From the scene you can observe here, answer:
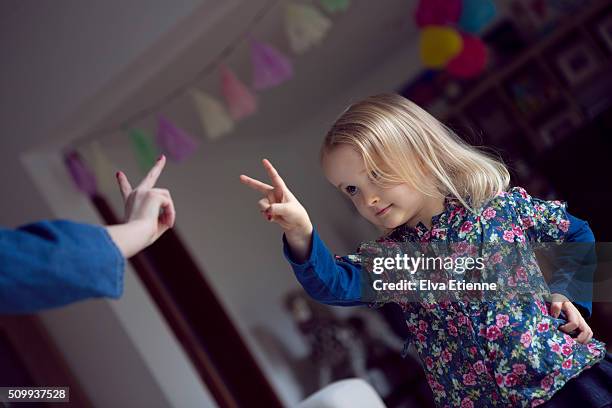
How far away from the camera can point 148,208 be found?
773 mm

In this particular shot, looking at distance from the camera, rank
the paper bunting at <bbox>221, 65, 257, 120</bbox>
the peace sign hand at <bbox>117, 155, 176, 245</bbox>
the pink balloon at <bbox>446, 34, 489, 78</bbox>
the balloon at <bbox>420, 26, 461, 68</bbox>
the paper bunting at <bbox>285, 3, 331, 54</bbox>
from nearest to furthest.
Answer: the peace sign hand at <bbox>117, 155, 176, 245</bbox>, the paper bunting at <bbox>285, 3, 331, 54</bbox>, the paper bunting at <bbox>221, 65, 257, 120</bbox>, the balloon at <bbox>420, 26, 461, 68</bbox>, the pink balloon at <bbox>446, 34, 489, 78</bbox>

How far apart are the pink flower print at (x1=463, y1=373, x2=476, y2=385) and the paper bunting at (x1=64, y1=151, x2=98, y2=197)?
1.84 m

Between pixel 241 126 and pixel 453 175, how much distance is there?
2.94 metres

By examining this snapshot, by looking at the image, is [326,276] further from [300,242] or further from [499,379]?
[499,379]

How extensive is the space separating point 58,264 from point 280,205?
1.01 ft

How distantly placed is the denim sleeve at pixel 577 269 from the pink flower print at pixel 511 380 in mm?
160

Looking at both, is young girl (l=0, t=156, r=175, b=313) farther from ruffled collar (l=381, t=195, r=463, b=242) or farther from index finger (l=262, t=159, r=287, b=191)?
ruffled collar (l=381, t=195, r=463, b=242)

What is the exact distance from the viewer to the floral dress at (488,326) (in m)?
0.89

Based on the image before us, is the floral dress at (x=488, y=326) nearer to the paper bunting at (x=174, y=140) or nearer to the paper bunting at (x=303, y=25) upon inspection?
the paper bunting at (x=303, y=25)

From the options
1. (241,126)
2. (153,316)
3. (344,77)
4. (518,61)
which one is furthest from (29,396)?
(518,61)

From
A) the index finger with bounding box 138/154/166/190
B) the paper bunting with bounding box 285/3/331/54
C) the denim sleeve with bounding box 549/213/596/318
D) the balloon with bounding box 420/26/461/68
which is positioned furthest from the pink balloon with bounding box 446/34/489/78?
the index finger with bounding box 138/154/166/190

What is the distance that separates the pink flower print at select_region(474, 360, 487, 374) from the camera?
0.92 meters

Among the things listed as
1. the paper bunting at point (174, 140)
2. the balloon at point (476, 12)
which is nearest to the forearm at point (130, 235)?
the paper bunting at point (174, 140)

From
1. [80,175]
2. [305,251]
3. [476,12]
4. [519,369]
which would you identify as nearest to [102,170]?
[80,175]
